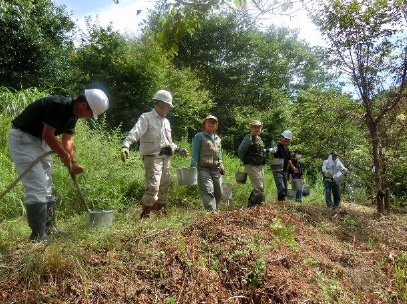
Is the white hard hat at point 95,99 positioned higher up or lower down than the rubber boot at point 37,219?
higher up

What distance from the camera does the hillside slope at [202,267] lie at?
8.58ft

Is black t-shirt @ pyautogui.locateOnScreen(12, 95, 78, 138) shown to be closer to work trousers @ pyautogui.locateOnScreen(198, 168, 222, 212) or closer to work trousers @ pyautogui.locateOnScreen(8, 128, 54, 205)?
work trousers @ pyautogui.locateOnScreen(8, 128, 54, 205)

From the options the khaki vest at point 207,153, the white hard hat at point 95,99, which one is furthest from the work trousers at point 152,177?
the white hard hat at point 95,99

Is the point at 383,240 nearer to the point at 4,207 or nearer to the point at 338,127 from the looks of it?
the point at 338,127

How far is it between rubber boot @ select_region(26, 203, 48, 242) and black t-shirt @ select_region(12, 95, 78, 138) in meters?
0.65

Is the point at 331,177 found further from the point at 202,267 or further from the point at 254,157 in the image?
the point at 202,267

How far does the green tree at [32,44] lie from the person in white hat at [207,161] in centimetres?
635

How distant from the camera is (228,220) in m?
3.83

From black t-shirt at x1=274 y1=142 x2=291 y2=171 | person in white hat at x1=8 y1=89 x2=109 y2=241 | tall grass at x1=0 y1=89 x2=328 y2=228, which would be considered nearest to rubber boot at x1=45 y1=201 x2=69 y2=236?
person in white hat at x1=8 y1=89 x2=109 y2=241

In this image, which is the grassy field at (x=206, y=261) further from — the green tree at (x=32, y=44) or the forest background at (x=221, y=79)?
the green tree at (x=32, y=44)

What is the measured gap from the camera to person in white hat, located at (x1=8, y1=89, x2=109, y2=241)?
3.34 meters

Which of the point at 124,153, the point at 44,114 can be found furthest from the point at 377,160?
the point at 44,114

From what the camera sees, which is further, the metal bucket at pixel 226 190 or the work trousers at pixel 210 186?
the metal bucket at pixel 226 190

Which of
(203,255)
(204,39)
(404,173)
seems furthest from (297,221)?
(204,39)
